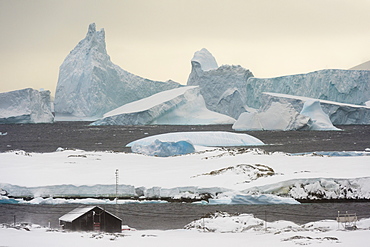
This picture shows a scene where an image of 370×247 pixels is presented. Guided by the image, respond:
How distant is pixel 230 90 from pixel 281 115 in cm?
1904

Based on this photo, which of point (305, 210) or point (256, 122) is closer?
point (305, 210)

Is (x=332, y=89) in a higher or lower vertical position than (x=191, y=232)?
higher

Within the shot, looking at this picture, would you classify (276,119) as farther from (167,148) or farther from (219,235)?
(219,235)

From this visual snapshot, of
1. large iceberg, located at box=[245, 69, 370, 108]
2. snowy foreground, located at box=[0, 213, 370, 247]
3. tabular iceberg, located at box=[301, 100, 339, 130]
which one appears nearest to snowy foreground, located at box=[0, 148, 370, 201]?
snowy foreground, located at box=[0, 213, 370, 247]

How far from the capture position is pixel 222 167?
2161 centimetres

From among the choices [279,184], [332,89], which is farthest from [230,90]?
[279,184]

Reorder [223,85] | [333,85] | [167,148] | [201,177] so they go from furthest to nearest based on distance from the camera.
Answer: [223,85] < [333,85] < [167,148] < [201,177]

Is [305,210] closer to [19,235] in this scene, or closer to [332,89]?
[19,235]

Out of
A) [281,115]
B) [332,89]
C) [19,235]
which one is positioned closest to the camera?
[19,235]

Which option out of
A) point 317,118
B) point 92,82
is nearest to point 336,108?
point 317,118

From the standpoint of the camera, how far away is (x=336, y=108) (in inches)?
2327

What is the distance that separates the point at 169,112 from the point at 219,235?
50812mm

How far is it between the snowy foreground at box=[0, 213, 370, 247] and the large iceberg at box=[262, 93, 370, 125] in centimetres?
4574

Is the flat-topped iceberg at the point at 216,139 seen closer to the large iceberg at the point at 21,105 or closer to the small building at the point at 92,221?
the small building at the point at 92,221
